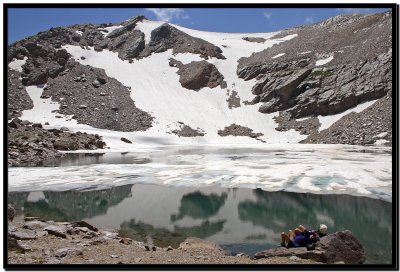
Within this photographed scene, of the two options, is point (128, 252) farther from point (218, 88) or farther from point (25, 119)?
point (218, 88)

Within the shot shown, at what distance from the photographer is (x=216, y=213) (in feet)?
55.5

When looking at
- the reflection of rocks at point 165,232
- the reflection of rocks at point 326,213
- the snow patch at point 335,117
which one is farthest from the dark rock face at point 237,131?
the reflection of rocks at point 165,232

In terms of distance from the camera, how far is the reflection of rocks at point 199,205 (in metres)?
16.7

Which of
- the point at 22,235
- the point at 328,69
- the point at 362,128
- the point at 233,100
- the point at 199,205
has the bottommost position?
the point at 199,205

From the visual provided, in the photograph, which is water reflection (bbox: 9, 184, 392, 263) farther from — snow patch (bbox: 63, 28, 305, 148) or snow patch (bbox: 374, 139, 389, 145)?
snow patch (bbox: 63, 28, 305, 148)

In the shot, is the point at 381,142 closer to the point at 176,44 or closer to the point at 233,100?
the point at 233,100

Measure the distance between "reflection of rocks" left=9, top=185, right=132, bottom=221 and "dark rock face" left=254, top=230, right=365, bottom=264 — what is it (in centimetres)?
1006


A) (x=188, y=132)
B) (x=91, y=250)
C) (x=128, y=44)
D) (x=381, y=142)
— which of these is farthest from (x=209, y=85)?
(x=91, y=250)

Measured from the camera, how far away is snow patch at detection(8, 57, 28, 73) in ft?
272

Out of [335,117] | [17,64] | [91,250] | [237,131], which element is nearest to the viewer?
[91,250]

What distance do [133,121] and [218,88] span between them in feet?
80.6

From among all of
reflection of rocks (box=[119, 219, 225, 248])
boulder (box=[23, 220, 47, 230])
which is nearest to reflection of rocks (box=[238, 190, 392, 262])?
reflection of rocks (box=[119, 219, 225, 248])

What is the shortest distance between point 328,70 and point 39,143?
5409 centimetres

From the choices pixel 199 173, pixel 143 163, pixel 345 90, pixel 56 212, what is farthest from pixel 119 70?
pixel 56 212
